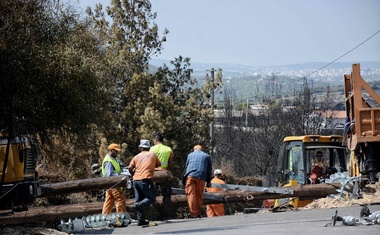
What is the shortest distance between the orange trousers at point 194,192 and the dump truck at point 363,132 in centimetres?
406

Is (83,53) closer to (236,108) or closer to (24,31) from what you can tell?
(24,31)

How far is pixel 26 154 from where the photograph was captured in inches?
677

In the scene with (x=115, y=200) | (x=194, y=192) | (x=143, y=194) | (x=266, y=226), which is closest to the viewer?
(x=266, y=226)

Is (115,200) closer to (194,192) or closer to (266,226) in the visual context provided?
(194,192)

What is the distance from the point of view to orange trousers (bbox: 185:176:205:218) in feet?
58.1

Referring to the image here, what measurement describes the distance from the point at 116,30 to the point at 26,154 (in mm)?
19764

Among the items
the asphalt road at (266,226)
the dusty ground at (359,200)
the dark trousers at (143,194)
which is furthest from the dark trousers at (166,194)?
the dusty ground at (359,200)

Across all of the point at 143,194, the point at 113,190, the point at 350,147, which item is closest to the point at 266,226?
the point at 143,194

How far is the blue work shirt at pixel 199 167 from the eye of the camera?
17.7m

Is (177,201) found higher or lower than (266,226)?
higher

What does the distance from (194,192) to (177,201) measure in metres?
1.23

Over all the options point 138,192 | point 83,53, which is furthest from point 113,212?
point 83,53

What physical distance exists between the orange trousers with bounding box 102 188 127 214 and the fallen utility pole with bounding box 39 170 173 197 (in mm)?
211

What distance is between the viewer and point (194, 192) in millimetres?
17766
